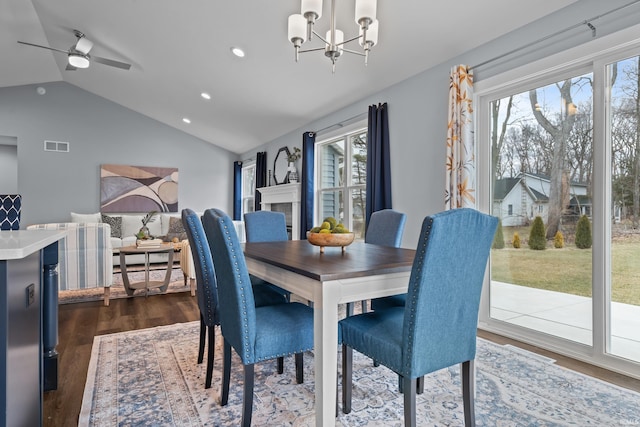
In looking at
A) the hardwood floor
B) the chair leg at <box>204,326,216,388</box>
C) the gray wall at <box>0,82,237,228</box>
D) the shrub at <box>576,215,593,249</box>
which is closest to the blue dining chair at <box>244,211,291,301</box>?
the hardwood floor

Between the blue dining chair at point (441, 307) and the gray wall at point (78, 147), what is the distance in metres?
7.20

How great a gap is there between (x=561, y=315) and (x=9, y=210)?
3476 mm

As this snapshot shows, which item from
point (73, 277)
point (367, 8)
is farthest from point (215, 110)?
A: point (367, 8)

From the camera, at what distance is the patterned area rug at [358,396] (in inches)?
66.1

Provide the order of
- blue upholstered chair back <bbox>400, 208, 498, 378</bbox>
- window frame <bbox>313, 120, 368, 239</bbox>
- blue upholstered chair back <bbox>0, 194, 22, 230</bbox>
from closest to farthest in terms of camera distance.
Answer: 1. blue upholstered chair back <bbox>400, 208, 498, 378</bbox>
2. blue upholstered chair back <bbox>0, 194, 22, 230</bbox>
3. window frame <bbox>313, 120, 368, 239</bbox>

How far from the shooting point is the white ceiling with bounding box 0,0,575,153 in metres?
2.90

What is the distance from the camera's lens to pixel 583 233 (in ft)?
8.11

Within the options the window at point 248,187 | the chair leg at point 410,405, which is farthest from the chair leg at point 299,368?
the window at point 248,187

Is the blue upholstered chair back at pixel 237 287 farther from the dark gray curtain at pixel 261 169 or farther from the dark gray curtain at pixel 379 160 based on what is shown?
the dark gray curtain at pixel 261 169

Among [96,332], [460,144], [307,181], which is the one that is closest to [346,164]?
[307,181]

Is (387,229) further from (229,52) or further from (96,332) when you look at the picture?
(229,52)

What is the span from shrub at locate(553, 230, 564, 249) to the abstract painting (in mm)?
6931

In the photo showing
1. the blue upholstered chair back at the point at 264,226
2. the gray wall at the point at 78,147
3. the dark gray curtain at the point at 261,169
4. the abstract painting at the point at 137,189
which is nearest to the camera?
the blue upholstered chair back at the point at 264,226

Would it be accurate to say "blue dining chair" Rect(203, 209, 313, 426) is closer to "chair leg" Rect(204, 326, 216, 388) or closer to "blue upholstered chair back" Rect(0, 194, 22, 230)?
"chair leg" Rect(204, 326, 216, 388)
